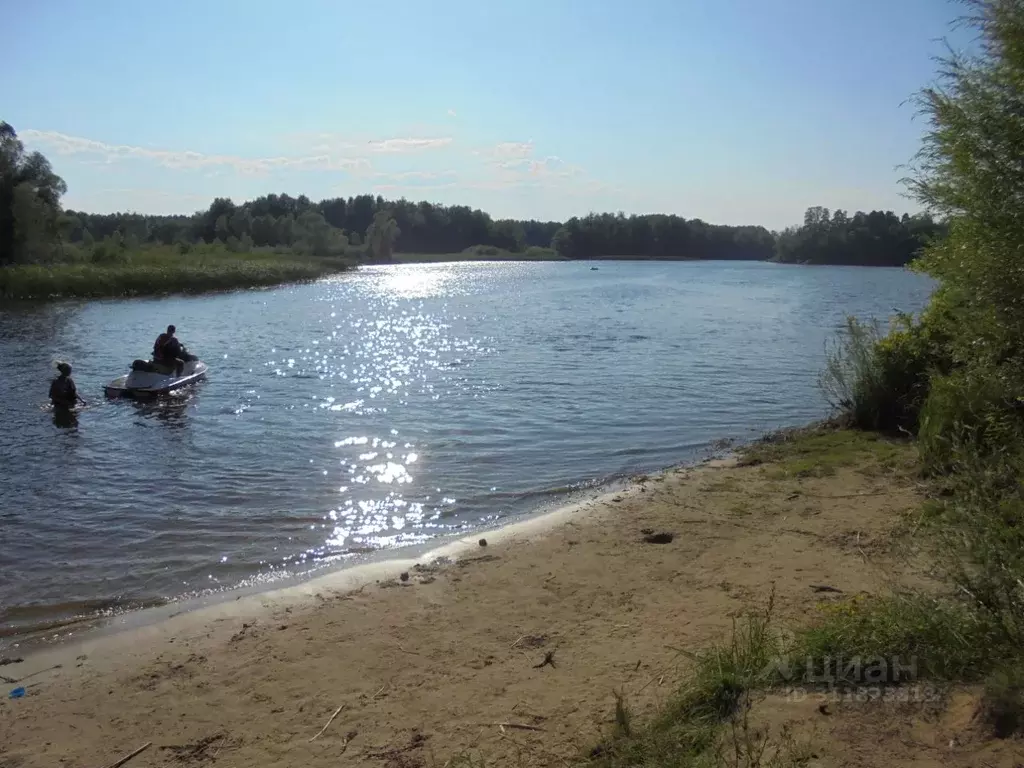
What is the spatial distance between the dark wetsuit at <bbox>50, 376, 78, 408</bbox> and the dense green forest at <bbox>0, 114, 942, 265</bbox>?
132ft

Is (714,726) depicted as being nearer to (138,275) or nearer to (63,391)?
(63,391)

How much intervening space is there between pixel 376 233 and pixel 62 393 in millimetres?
105026

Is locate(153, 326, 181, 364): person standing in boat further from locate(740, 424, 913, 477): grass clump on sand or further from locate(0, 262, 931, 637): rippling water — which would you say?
locate(740, 424, 913, 477): grass clump on sand

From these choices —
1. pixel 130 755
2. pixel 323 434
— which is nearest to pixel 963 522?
pixel 130 755

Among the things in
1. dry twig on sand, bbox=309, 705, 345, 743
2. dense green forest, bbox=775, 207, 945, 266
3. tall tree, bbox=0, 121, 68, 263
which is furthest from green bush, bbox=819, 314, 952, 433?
dense green forest, bbox=775, 207, 945, 266

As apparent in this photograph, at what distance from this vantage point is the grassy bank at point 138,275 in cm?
4466

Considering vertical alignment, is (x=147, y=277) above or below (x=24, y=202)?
below

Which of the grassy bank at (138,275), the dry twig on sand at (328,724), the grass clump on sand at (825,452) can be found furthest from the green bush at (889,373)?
the grassy bank at (138,275)

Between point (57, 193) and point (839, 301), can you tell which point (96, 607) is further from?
point (57, 193)

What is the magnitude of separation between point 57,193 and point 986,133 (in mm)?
59217

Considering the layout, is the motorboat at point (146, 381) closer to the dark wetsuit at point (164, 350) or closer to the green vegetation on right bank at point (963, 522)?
the dark wetsuit at point (164, 350)

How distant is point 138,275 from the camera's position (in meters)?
51.5

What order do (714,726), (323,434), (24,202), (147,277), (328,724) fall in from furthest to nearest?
1. (147,277)
2. (24,202)
3. (323,434)
4. (328,724)
5. (714,726)

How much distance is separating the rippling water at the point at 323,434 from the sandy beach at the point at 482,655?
144 cm
